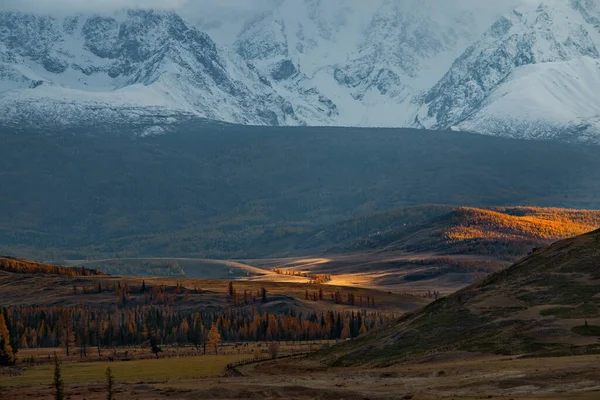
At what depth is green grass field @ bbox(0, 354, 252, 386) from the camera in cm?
16138

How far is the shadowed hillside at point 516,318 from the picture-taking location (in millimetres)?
150625

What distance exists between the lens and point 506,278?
642ft

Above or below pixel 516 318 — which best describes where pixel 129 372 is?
below

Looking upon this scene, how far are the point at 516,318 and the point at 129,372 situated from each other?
5877 cm

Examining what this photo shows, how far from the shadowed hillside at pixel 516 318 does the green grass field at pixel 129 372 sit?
20284 millimetres

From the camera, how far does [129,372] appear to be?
176375mm

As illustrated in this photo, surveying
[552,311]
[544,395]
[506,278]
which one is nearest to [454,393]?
[544,395]

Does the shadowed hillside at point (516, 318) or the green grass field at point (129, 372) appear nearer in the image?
the shadowed hillside at point (516, 318)

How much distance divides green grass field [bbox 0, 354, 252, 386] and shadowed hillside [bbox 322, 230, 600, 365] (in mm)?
20284

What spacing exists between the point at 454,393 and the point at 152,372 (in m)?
73.1

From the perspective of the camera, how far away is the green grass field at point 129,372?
161 meters

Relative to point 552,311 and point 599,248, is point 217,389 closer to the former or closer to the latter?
point 552,311

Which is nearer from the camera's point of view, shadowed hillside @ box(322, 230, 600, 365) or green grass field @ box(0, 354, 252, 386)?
shadowed hillside @ box(322, 230, 600, 365)

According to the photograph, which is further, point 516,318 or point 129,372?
point 129,372
